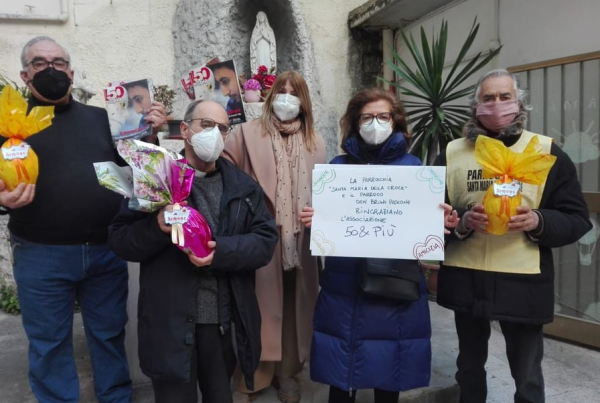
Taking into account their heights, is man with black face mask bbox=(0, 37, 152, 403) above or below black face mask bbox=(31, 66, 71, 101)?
below

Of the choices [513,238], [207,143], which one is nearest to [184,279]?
[207,143]

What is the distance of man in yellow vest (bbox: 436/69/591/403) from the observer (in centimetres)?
204

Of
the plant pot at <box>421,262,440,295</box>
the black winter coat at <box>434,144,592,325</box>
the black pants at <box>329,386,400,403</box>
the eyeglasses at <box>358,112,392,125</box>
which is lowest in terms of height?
the black pants at <box>329,386,400,403</box>

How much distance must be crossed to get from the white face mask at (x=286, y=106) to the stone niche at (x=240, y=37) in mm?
3472

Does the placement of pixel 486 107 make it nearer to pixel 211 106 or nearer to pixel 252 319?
pixel 211 106

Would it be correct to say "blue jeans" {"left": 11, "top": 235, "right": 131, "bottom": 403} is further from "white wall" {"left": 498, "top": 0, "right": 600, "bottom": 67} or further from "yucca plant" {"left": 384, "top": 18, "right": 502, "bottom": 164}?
"white wall" {"left": 498, "top": 0, "right": 600, "bottom": 67}

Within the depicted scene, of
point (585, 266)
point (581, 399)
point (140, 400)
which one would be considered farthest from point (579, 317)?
point (140, 400)

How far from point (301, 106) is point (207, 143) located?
0.77 metres

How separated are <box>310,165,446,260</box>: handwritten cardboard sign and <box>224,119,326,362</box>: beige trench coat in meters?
0.46

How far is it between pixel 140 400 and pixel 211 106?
1754 millimetres

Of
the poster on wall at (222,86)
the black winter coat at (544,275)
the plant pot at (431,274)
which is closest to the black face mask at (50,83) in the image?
the poster on wall at (222,86)

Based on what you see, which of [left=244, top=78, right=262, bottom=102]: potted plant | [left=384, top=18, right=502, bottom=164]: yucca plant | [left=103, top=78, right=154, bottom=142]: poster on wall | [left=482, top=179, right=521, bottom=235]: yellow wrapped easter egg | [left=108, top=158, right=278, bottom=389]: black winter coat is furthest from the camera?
[left=244, top=78, right=262, bottom=102]: potted plant

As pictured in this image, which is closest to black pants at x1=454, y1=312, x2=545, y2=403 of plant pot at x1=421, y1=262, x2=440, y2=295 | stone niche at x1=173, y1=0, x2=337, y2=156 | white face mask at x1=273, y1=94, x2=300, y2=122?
white face mask at x1=273, y1=94, x2=300, y2=122

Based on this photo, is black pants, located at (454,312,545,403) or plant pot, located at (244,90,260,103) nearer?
black pants, located at (454,312,545,403)
